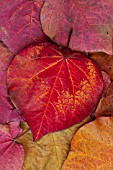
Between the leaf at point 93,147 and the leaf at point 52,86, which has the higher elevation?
the leaf at point 52,86

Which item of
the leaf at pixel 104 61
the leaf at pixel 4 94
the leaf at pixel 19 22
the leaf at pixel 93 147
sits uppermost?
the leaf at pixel 19 22

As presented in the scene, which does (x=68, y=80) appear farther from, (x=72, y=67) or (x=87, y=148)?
(x=87, y=148)

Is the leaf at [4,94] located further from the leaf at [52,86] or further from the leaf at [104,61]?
the leaf at [104,61]

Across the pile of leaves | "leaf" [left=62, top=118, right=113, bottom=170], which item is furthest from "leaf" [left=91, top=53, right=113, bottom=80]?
"leaf" [left=62, top=118, right=113, bottom=170]

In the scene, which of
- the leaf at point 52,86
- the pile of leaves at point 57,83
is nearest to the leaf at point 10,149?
the pile of leaves at point 57,83

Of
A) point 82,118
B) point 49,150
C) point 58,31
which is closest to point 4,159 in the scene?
point 49,150

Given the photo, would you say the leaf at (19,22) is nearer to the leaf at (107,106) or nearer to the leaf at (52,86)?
the leaf at (52,86)
